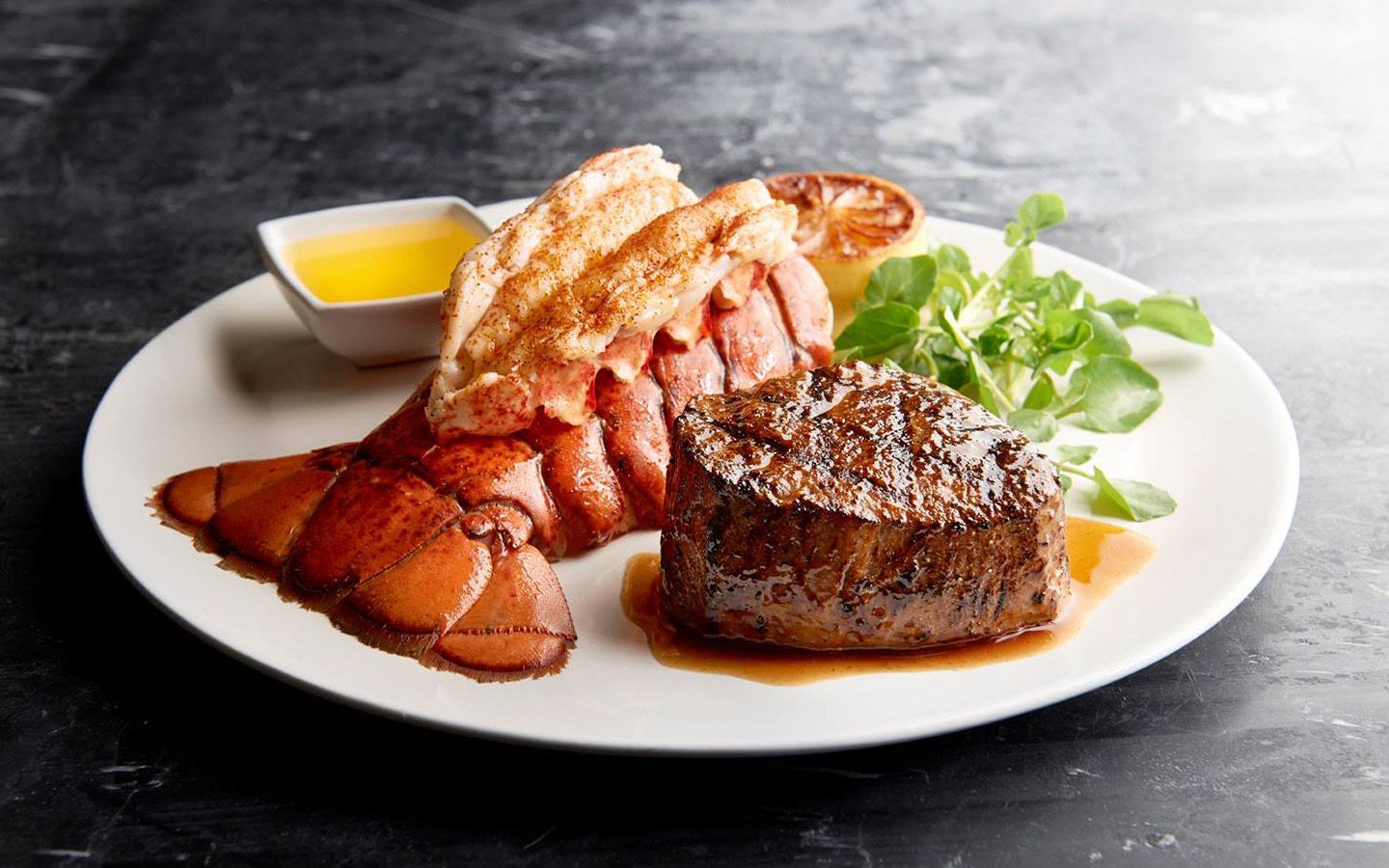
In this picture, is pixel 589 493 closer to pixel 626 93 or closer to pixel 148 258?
pixel 148 258

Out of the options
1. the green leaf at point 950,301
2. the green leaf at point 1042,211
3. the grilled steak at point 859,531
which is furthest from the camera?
the green leaf at point 1042,211

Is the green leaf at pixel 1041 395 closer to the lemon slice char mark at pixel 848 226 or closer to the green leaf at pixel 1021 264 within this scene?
the green leaf at pixel 1021 264

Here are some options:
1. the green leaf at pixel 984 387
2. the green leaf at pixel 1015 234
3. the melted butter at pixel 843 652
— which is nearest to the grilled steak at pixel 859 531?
the melted butter at pixel 843 652

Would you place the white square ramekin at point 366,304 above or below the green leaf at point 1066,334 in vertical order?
below

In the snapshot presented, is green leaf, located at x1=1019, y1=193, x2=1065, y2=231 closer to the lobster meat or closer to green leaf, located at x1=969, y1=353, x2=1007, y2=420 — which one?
green leaf, located at x1=969, y1=353, x2=1007, y2=420

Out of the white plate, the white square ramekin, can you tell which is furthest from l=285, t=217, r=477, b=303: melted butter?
the white plate

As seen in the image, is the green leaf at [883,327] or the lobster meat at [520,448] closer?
the lobster meat at [520,448]

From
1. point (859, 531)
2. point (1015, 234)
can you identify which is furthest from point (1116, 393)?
point (859, 531)
